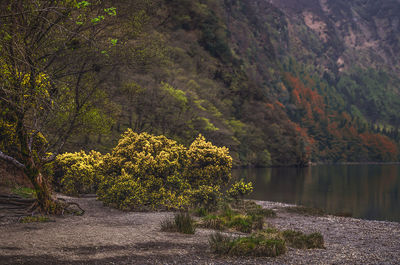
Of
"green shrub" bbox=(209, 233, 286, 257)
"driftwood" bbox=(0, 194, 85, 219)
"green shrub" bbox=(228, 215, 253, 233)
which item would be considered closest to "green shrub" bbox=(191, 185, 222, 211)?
"green shrub" bbox=(228, 215, 253, 233)

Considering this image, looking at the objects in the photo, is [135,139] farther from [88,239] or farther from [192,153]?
[88,239]

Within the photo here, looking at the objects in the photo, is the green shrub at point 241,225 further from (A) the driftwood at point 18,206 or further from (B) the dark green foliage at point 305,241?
(A) the driftwood at point 18,206

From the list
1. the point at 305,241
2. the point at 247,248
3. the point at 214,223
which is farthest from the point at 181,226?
the point at 305,241

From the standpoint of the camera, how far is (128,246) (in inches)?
509

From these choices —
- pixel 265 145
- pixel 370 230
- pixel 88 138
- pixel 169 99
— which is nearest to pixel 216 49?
pixel 265 145

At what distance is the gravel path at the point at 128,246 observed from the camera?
11.4 metres

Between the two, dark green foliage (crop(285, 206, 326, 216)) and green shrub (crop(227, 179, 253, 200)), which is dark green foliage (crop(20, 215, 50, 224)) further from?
dark green foliage (crop(285, 206, 326, 216))

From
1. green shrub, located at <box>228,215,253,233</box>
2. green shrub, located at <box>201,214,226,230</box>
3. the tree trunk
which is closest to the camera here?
the tree trunk

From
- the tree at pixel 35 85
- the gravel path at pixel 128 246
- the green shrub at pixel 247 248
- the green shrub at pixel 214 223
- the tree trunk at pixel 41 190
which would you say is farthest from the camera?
the green shrub at pixel 214 223

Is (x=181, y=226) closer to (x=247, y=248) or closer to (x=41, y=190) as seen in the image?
(x=247, y=248)

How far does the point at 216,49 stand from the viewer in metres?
98.6

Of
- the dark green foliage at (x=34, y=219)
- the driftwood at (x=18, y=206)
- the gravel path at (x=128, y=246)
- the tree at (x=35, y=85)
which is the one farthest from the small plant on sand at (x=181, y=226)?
the tree at (x=35, y=85)

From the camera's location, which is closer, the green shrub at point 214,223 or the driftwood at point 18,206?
the driftwood at point 18,206

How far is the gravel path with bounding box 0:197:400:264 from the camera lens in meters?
11.4
